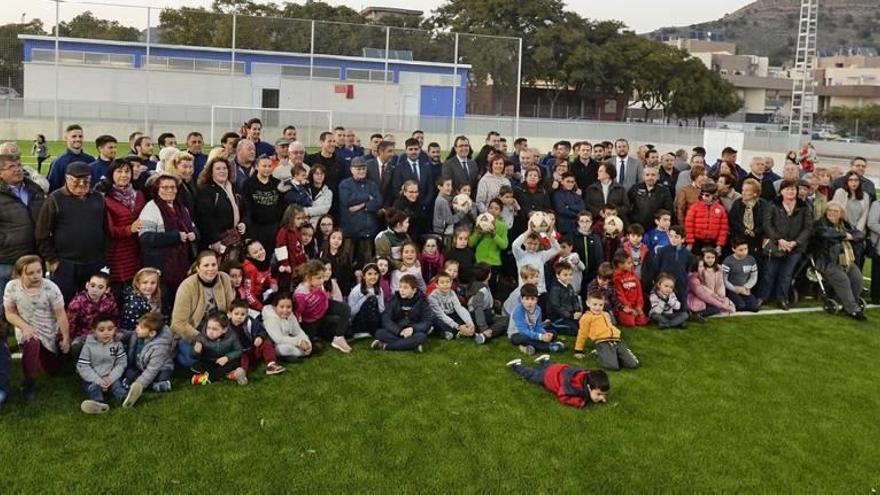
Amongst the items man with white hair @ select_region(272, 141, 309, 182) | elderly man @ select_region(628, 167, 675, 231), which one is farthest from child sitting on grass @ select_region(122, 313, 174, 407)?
elderly man @ select_region(628, 167, 675, 231)

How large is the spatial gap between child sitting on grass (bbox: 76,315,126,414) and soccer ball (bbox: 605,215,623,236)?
200 inches

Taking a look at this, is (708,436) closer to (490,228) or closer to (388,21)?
(490,228)

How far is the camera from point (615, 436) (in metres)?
5.40

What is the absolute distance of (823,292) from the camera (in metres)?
9.27

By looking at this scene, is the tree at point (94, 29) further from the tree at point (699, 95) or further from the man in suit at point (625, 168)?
the tree at point (699, 95)

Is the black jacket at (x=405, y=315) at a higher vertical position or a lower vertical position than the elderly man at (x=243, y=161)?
lower

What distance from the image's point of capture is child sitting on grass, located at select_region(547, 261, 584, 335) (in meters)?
7.72

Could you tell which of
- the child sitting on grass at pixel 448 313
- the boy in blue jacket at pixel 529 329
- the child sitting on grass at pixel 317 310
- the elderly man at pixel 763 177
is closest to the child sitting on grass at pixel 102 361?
the child sitting on grass at pixel 317 310

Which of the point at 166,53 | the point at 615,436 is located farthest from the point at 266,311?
the point at 166,53

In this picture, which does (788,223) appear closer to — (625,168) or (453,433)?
(625,168)

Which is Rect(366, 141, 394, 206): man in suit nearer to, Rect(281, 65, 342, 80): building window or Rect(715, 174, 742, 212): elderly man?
Rect(715, 174, 742, 212): elderly man

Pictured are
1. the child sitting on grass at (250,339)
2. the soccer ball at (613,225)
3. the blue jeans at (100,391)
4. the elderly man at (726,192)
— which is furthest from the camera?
the elderly man at (726,192)

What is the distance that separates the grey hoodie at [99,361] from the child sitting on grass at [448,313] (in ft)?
9.35

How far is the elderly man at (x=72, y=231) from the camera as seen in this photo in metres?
5.93
